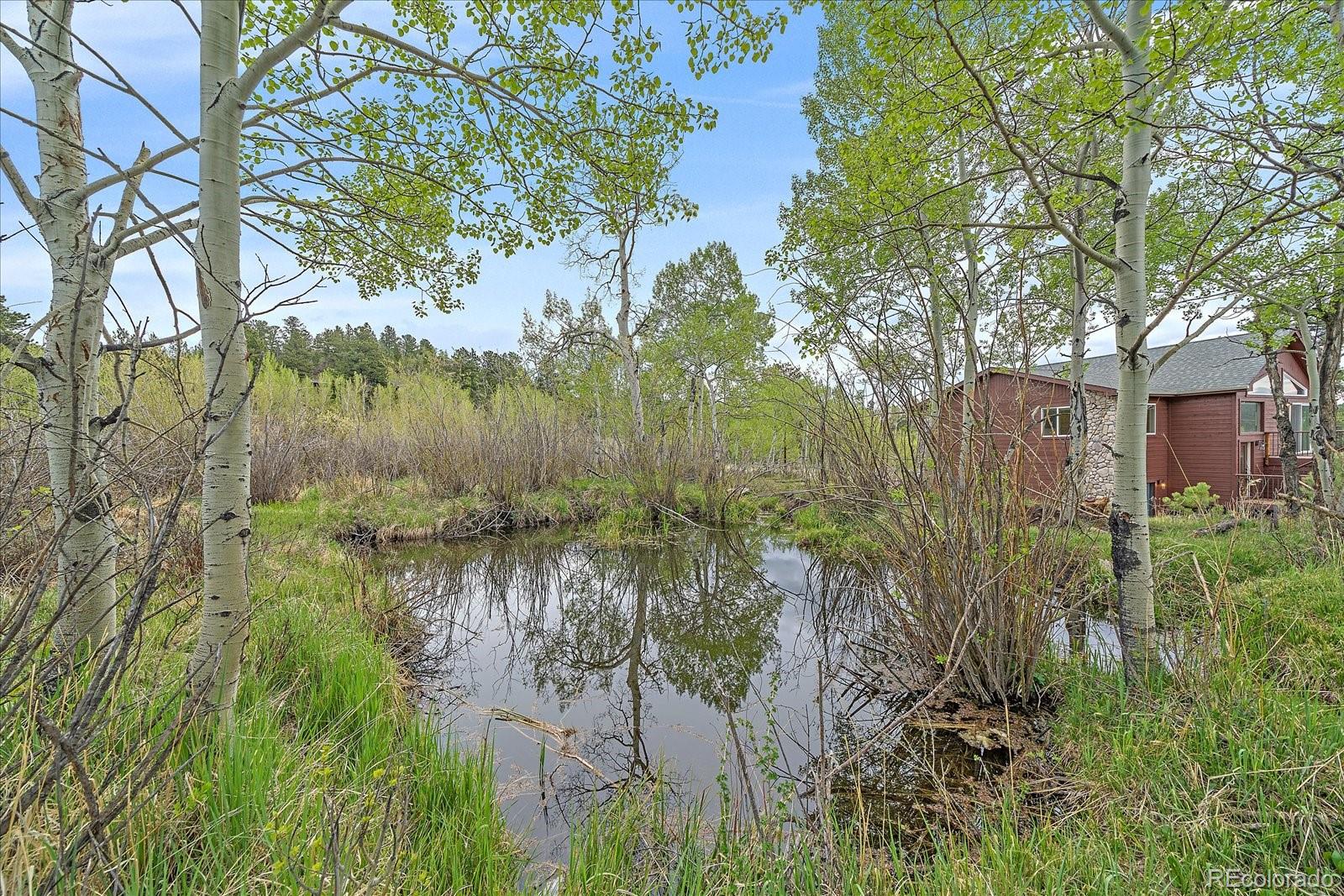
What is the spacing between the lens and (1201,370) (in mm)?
14969

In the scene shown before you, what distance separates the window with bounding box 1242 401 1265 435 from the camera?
14109 mm

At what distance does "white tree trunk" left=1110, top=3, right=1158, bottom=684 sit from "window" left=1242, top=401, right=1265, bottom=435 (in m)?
17.3

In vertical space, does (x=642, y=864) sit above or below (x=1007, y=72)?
below

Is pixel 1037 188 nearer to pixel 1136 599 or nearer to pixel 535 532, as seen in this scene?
pixel 1136 599

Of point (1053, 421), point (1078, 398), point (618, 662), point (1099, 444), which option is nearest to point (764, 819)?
point (618, 662)

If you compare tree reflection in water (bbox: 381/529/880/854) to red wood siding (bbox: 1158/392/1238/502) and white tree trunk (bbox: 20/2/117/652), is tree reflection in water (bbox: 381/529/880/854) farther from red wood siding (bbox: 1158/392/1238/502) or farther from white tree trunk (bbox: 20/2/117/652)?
red wood siding (bbox: 1158/392/1238/502)

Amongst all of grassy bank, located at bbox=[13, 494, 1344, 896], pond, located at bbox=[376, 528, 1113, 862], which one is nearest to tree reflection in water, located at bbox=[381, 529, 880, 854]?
pond, located at bbox=[376, 528, 1113, 862]

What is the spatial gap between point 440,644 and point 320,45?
4.48 metres

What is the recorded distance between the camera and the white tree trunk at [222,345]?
1.78 meters

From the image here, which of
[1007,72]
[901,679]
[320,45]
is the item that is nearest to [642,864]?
[901,679]

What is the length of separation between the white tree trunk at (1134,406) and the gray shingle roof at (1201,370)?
12162 mm

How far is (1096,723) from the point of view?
103 inches

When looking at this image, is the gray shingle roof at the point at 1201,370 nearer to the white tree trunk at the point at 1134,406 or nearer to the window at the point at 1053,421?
the window at the point at 1053,421

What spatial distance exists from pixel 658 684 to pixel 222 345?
3.60 m
